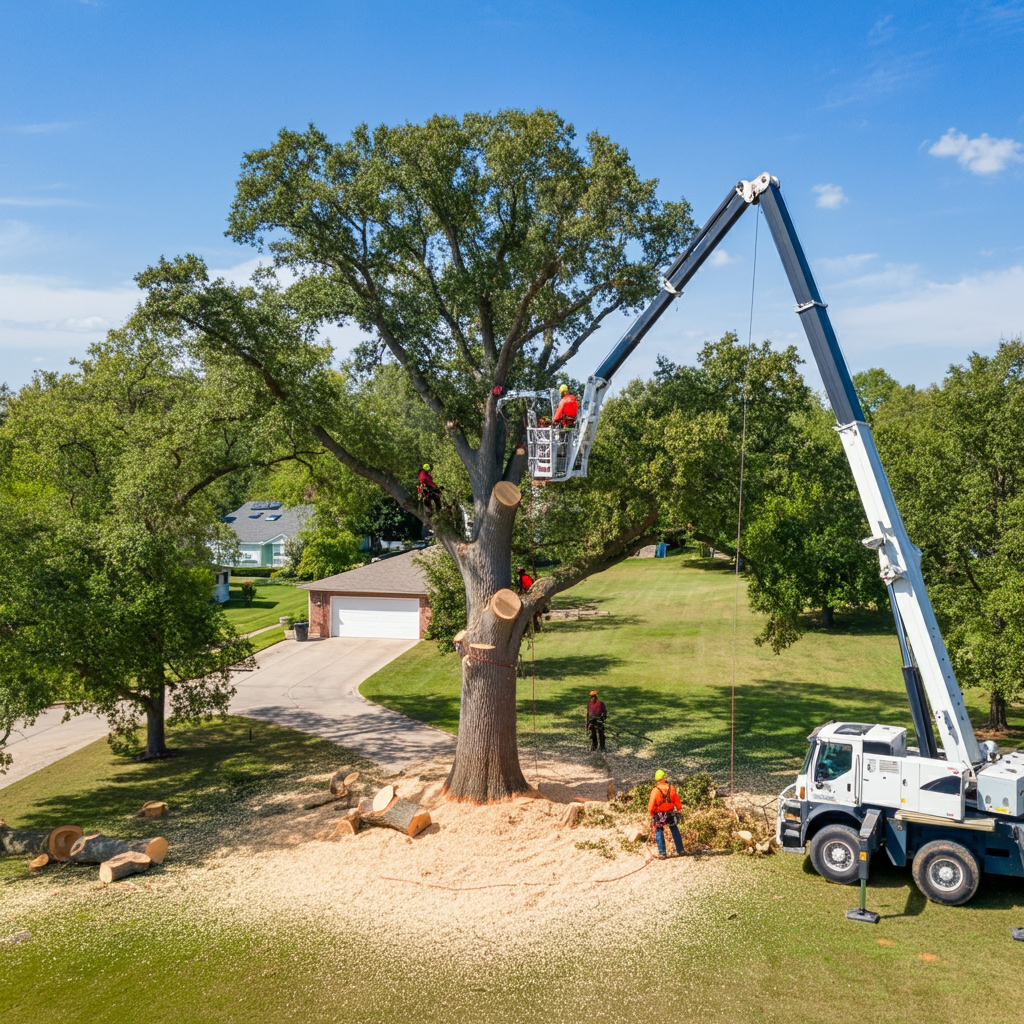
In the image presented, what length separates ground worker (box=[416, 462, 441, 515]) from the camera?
56.7 feet

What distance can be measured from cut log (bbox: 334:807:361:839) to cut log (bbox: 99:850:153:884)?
3.25 m

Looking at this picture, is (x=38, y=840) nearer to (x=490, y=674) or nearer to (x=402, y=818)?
(x=402, y=818)

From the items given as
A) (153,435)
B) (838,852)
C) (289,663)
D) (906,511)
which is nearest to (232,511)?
(289,663)

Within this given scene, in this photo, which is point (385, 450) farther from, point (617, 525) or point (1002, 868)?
point (1002, 868)

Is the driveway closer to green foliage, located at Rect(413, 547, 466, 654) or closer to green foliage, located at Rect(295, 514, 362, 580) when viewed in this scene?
green foliage, located at Rect(413, 547, 466, 654)

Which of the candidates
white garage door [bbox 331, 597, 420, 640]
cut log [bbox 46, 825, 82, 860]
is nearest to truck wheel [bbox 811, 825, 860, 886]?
cut log [bbox 46, 825, 82, 860]

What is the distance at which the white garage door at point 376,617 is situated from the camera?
37.7m

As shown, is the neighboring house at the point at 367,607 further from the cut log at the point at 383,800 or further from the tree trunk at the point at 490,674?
the cut log at the point at 383,800

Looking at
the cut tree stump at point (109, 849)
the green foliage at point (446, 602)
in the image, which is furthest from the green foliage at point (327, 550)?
the cut tree stump at point (109, 849)

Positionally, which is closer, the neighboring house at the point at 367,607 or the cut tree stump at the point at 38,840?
the cut tree stump at the point at 38,840

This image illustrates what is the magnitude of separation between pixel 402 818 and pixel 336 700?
1288cm

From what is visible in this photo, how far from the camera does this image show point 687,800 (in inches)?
638

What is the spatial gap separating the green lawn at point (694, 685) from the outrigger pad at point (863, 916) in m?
5.85

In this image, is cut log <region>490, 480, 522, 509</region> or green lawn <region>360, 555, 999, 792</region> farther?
green lawn <region>360, 555, 999, 792</region>
